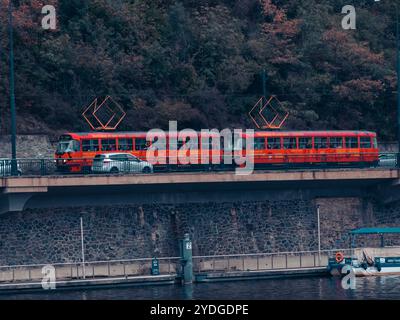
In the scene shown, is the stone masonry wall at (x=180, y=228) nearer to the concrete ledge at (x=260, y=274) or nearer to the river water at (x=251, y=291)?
the concrete ledge at (x=260, y=274)

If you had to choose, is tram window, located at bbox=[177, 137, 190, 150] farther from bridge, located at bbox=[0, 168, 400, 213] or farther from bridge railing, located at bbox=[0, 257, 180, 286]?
bridge railing, located at bbox=[0, 257, 180, 286]

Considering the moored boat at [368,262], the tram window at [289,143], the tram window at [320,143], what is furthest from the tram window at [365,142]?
the moored boat at [368,262]

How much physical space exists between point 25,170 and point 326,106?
2823 cm

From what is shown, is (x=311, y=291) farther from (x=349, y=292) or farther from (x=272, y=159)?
(x=272, y=159)

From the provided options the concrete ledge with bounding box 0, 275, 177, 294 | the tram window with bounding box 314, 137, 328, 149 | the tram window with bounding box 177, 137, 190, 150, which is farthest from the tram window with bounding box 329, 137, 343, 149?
the concrete ledge with bounding box 0, 275, 177, 294

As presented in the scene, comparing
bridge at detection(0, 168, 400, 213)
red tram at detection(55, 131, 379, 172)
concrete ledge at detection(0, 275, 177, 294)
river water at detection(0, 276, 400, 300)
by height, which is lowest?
river water at detection(0, 276, 400, 300)

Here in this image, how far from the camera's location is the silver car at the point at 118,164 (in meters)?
76.9

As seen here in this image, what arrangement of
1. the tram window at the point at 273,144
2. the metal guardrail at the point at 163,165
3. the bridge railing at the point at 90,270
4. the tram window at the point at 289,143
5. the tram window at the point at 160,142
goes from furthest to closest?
1. the tram window at the point at 289,143
2. the tram window at the point at 273,144
3. the tram window at the point at 160,142
4. the metal guardrail at the point at 163,165
5. the bridge railing at the point at 90,270

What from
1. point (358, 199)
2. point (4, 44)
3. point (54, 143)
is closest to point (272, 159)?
point (358, 199)

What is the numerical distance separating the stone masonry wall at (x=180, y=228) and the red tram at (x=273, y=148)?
3.85m

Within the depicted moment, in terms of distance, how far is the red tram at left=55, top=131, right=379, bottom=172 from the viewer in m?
79.2

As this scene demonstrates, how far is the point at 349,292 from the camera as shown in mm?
67312

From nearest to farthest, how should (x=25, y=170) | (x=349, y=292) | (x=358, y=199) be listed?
(x=349, y=292), (x=25, y=170), (x=358, y=199)

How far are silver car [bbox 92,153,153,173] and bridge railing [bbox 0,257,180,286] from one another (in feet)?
19.1
